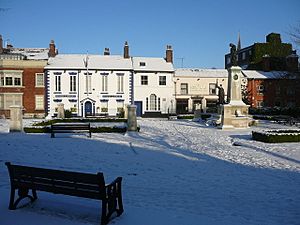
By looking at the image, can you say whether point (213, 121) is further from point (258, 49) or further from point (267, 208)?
point (258, 49)

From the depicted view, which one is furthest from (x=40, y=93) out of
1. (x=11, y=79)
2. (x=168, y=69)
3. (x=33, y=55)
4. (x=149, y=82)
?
(x=168, y=69)

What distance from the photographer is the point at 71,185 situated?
16.6ft

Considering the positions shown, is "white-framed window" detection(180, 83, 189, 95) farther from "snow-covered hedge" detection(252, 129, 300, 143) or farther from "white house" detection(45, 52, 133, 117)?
"snow-covered hedge" detection(252, 129, 300, 143)

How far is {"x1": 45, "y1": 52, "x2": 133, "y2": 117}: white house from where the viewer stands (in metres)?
41.3

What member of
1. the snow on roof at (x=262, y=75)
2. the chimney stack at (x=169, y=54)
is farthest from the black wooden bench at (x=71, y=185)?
the snow on roof at (x=262, y=75)

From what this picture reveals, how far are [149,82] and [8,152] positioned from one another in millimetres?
33532

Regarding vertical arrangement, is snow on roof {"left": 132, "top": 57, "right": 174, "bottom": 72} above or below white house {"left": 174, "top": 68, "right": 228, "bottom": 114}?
above

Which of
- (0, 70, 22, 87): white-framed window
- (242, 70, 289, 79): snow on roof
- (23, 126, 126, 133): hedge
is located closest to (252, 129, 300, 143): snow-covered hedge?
(23, 126, 126, 133): hedge

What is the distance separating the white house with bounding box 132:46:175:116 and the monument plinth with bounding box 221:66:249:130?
2063cm

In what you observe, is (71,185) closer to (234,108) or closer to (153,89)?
(234,108)

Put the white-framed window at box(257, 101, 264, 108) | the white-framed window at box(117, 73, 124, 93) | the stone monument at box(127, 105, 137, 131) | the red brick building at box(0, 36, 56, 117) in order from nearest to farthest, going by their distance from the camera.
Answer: the stone monument at box(127, 105, 137, 131)
the red brick building at box(0, 36, 56, 117)
the white-framed window at box(117, 73, 124, 93)
the white-framed window at box(257, 101, 264, 108)

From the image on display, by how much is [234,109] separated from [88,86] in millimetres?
24868

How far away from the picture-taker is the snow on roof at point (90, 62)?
1657 inches

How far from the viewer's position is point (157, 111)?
4388 cm
